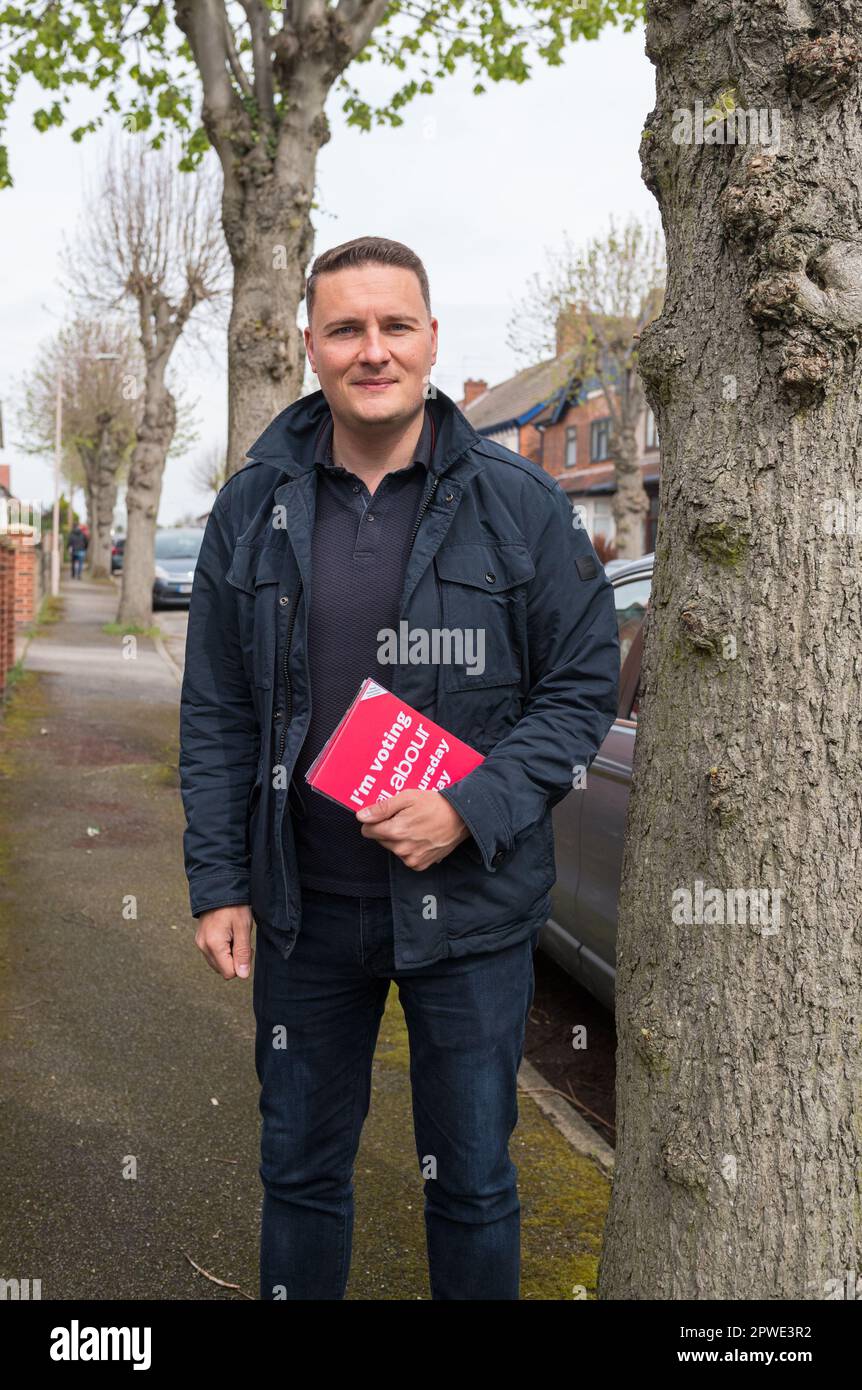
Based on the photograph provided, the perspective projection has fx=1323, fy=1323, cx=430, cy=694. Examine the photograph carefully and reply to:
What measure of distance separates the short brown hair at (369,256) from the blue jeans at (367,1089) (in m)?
1.12

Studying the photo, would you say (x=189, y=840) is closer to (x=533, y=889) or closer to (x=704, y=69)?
(x=533, y=889)

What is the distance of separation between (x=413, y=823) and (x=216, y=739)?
510 millimetres

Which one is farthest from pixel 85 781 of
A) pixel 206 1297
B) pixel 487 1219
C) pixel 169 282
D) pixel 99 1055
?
pixel 169 282

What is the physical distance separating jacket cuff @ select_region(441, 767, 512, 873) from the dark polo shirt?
0.71 feet

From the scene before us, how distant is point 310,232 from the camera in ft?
27.6

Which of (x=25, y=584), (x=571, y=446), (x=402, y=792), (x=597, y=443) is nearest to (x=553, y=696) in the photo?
(x=402, y=792)

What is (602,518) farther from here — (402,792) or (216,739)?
(402,792)

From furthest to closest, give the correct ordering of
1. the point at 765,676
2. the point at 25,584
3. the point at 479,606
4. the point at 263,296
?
1. the point at 25,584
2. the point at 263,296
3. the point at 479,606
4. the point at 765,676

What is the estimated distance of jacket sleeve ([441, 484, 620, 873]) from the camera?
2232mm

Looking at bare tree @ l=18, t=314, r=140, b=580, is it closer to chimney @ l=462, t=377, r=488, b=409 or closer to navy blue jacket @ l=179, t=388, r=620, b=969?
chimney @ l=462, t=377, r=488, b=409

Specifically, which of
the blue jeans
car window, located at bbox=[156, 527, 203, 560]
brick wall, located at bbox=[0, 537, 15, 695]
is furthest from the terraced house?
the blue jeans

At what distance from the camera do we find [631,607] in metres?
4.88

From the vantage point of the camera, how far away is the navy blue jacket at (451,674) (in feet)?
7.51

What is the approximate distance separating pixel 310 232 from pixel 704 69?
22.0 ft
